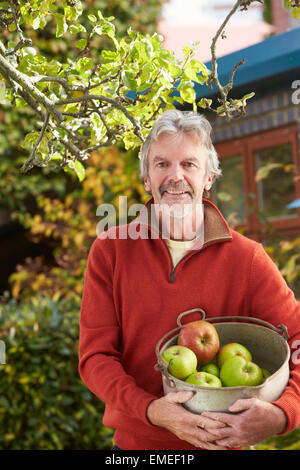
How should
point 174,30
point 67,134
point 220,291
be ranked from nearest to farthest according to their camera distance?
point 220,291
point 67,134
point 174,30

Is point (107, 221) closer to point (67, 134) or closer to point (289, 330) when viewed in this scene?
point (67, 134)

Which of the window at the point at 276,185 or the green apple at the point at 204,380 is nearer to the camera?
the green apple at the point at 204,380

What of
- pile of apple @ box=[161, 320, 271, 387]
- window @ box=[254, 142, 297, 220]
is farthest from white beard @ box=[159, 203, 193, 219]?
window @ box=[254, 142, 297, 220]

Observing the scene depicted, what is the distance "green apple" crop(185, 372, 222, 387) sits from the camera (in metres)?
1.46

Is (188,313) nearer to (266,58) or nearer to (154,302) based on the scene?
(154,302)

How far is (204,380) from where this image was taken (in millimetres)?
1473

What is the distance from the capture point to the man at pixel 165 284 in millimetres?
1708

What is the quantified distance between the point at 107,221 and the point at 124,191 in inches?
21.9

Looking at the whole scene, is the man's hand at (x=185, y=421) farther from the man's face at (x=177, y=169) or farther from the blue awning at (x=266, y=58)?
the blue awning at (x=266, y=58)

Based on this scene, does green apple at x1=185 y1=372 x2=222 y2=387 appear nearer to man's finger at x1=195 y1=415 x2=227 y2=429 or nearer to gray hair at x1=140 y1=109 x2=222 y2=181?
man's finger at x1=195 y1=415 x2=227 y2=429

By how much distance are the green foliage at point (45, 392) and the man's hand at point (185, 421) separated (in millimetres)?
2415

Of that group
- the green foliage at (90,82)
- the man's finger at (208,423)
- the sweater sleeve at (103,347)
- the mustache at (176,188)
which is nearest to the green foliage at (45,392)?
the green foliage at (90,82)

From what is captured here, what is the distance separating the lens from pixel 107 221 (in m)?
5.80

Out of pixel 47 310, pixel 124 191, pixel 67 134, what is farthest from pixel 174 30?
pixel 67 134
